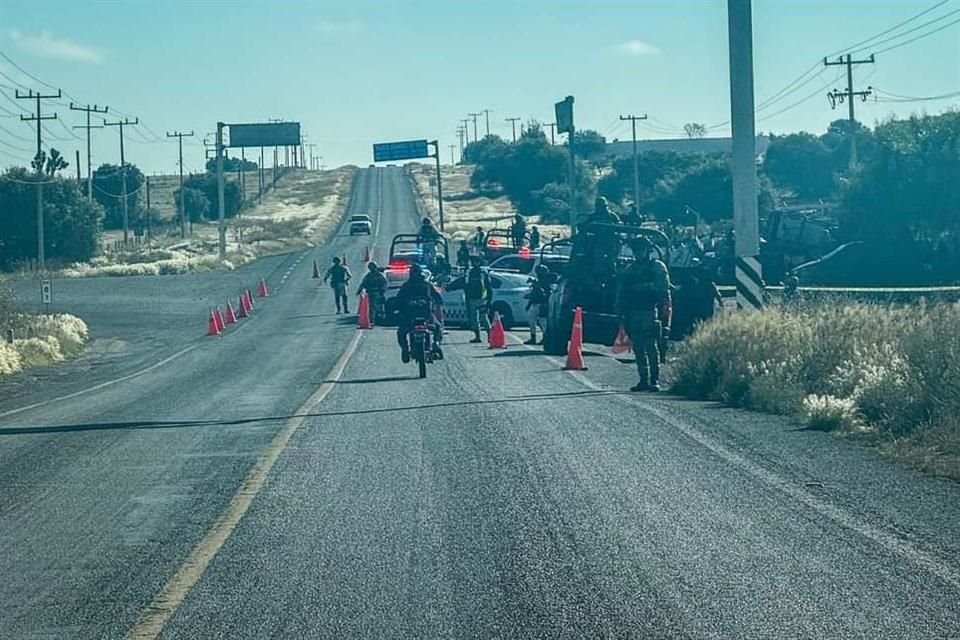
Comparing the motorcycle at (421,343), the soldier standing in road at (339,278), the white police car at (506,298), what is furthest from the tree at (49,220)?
the motorcycle at (421,343)

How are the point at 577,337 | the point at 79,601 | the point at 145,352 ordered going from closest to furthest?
the point at 79,601
the point at 577,337
the point at 145,352

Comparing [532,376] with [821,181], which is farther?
[821,181]

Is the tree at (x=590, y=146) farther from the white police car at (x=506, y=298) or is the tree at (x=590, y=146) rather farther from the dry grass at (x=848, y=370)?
the dry grass at (x=848, y=370)

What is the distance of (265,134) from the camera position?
11900cm

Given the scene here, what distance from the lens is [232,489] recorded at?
37.7 ft

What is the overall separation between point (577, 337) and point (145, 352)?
58.9 ft

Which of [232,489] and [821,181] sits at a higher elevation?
[821,181]

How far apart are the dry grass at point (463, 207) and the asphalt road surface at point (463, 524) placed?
229 feet

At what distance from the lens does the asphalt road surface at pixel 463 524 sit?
7465 mm

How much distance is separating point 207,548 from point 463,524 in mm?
1695

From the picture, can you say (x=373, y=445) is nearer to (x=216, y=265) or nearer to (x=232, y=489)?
(x=232, y=489)

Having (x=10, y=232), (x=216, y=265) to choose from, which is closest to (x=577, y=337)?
(x=216, y=265)

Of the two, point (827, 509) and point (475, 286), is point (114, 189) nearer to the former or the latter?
point (475, 286)

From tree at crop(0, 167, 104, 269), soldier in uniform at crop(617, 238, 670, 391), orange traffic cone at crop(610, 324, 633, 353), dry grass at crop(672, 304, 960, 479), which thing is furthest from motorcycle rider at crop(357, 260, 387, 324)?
tree at crop(0, 167, 104, 269)
